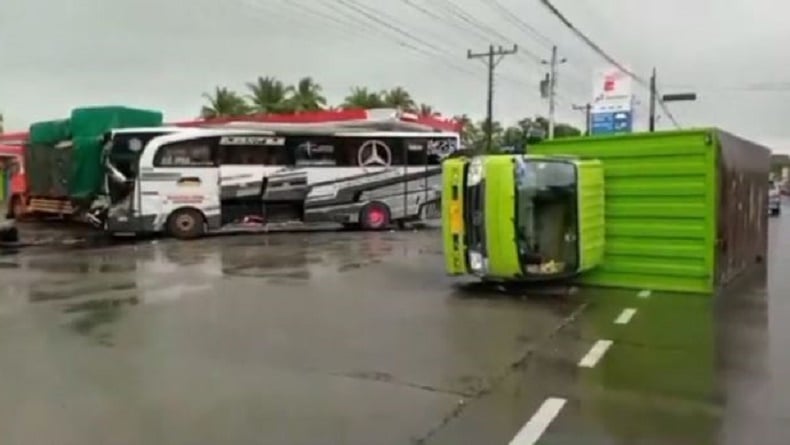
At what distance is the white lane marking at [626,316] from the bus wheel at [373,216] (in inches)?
590

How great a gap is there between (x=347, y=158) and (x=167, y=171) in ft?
17.1

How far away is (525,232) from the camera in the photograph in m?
11.0

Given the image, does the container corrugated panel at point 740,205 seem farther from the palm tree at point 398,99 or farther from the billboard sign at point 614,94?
the palm tree at point 398,99

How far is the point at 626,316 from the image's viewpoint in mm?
9641

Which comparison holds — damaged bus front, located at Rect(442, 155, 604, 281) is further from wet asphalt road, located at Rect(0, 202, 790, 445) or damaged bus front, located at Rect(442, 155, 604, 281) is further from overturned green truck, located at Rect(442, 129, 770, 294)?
Answer: wet asphalt road, located at Rect(0, 202, 790, 445)

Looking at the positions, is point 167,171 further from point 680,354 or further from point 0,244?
point 680,354

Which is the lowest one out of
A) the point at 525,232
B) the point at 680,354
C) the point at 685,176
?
the point at 680,354

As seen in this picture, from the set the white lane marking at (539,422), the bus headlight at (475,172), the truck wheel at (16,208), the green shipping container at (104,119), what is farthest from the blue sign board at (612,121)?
the white lane marking at (539,422)

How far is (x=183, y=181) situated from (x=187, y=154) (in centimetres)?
72

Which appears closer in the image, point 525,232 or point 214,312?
point 214,312

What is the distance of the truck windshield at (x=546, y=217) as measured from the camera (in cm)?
1095

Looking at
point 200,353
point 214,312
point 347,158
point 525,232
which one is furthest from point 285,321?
point 347,158

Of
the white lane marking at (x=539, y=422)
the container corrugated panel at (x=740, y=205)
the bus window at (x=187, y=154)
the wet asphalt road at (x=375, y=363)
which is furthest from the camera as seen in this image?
the bus window at (x=187, y=154)

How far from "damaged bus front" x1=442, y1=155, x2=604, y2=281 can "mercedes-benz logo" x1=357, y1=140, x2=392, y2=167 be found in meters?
13.0
